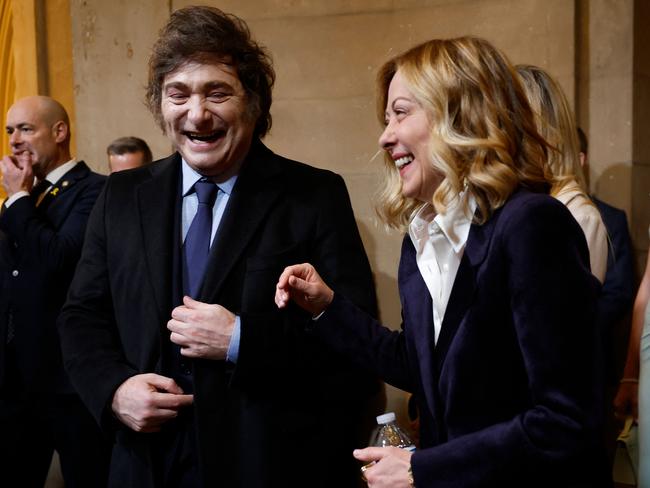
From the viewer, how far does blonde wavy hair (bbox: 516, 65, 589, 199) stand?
98.2 inches

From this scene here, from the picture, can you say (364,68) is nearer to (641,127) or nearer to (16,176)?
(641,127)

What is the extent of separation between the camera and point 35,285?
137 inches

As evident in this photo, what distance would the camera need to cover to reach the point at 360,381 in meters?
2.46

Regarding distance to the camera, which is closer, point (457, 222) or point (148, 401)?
point (457, 222)

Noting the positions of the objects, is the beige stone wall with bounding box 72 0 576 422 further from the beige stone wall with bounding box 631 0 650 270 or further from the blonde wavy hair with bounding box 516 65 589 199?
the blonde wavy hair with bounding box 516 65 589 199

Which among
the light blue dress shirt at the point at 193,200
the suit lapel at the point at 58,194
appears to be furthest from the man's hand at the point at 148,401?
the suit lapel at the point at 58,194

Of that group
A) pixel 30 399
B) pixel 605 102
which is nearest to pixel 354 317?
pixel 30 399

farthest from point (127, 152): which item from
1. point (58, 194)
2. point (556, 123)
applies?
point (556, 123)

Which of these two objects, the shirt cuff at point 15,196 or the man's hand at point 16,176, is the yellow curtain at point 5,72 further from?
the shirt cuff at point 15,196

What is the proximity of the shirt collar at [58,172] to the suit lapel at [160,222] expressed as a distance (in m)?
1.30

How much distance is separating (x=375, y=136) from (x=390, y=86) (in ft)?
7.23

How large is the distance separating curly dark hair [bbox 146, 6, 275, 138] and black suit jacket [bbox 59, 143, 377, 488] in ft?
0.62

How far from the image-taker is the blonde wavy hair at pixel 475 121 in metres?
1.67

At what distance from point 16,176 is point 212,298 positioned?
1.70m
